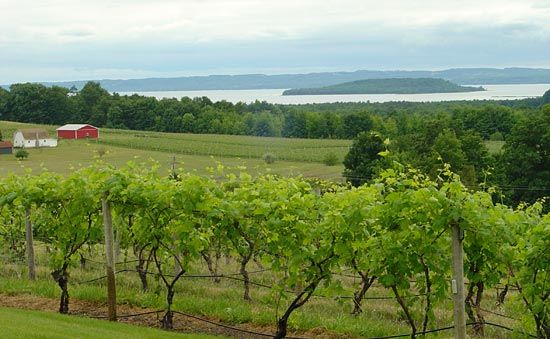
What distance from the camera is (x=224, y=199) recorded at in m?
10.2

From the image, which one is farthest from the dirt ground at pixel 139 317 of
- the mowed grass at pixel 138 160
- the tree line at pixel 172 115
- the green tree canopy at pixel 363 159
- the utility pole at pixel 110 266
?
the tree line at pixel 172 115

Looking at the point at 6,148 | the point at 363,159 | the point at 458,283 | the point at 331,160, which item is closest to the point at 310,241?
the point at 458,283

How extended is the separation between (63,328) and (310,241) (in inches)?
141

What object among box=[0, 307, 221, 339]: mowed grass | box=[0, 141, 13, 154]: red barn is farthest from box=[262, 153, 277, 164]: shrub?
box=[0, 307, 221, 339]: mowed grass

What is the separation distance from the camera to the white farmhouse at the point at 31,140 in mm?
94875

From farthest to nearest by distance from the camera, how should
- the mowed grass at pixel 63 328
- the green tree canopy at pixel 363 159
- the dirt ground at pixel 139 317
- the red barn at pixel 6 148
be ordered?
the red barn at pixel 6 148 → the green tree canopy at pixel 363 159 → the dirt ground at pixel 139 317 → the mowed grass at pixel 63 328

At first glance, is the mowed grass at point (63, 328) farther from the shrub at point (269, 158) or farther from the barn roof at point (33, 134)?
the barn roof at point (33, 134)

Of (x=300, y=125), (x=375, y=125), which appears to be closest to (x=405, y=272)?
(x=375, y=125)

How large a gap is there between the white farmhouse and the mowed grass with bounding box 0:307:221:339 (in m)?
88.9

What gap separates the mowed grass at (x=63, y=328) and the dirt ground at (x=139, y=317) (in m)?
0.58

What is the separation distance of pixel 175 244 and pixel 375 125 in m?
108

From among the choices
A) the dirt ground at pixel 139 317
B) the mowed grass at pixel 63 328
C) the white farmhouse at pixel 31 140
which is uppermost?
the mowed grass at pixel 63 328

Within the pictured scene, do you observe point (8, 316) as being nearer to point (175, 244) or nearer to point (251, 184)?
point (175, 244)

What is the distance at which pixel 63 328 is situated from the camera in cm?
952
